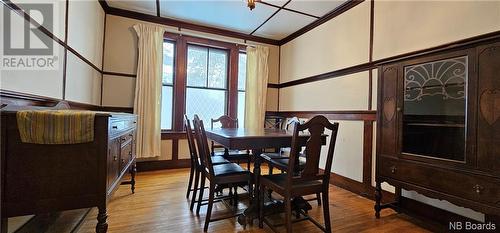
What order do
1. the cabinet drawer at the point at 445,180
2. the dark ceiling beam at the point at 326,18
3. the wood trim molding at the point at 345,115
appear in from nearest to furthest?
1. the cabinet drawer at the point at 445,180
2. the wood trim molding at the point at 345,115
3. the dark ceiling beam at the point at 326,18

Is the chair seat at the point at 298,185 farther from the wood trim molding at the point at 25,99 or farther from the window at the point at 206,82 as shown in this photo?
the window at the point at 206,82

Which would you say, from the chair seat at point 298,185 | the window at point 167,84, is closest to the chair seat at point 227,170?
the chair seat at point 298,185

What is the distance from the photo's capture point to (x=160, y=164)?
12.7 feet

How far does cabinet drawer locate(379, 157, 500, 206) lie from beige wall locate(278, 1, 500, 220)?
45 centimetres

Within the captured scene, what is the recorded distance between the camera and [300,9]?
3.38 m

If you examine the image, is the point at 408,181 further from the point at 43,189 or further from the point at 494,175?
the point at 43,189

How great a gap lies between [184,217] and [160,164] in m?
1.97

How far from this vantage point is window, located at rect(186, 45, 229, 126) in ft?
13.5

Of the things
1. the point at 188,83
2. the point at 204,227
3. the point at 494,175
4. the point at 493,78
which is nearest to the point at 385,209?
the point at 494,175

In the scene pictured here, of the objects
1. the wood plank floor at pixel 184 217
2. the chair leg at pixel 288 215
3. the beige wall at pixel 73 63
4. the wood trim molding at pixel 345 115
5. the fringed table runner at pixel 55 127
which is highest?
the beige wall at pixel 73 63

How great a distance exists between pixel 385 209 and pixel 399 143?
2.71 ft

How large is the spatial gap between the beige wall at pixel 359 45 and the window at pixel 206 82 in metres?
1.28

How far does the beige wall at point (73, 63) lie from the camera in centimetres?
154

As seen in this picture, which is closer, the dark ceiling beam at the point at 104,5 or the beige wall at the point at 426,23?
the beige wall at the point at 426,23
